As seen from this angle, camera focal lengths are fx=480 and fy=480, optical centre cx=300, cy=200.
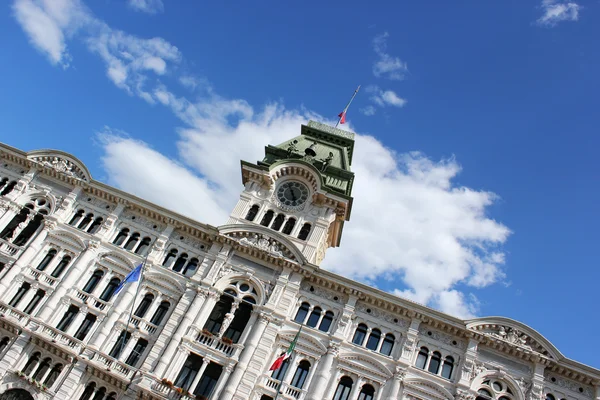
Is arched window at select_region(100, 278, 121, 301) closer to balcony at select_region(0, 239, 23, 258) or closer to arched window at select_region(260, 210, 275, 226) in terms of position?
balcony at select_region(0, 239, 23, 258)

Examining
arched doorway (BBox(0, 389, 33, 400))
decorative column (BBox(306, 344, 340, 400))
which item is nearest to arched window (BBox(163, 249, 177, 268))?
arched doorway (BBox(0, 389, 33, 400))

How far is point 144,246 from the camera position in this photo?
3853 centimetres

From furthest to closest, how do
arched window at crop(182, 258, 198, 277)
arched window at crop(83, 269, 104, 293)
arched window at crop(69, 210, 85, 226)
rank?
arched window at crop(69, 210, 85, 226)
arched window at crop(182, 258, 198, 277)
arched window at crop(83, 269, 104, 293)

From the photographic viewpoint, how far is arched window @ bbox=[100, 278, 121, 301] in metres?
36.0

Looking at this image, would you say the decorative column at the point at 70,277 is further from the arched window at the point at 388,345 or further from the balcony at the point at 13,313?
the arched window at the point at 388,345

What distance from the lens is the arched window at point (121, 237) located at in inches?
1523

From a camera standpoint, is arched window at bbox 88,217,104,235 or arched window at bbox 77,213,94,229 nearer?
arched window at bbox 88,217,104,235

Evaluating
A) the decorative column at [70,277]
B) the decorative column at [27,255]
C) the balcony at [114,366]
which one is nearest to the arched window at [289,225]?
the decorative column at [70,277]

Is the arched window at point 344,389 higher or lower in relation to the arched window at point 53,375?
higher

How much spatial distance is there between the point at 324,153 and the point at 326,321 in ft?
59.2

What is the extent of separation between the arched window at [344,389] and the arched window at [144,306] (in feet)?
48.8

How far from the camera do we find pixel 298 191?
41750 millimetres

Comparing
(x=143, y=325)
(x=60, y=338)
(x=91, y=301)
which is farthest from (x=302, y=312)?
(x=60, y=338)

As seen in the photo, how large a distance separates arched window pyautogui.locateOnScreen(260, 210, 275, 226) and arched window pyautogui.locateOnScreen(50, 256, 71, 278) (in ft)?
50.9
